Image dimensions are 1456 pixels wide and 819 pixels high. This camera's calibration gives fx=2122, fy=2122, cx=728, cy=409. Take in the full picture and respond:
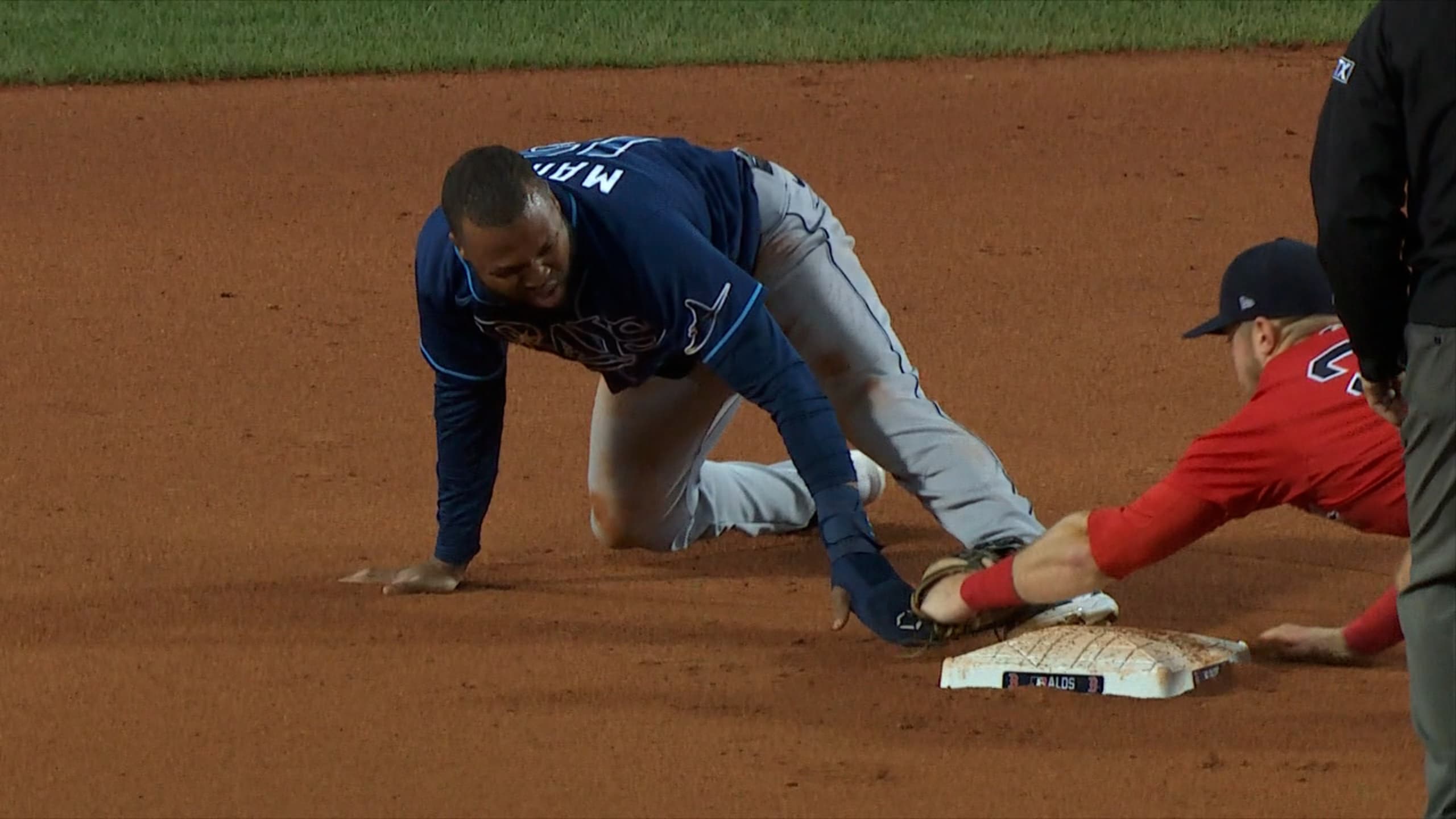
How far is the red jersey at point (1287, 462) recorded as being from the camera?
13.6 feet

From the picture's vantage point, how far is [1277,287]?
170 inches

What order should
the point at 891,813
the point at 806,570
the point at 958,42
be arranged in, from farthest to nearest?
the point at 958,42 → the point at 806,570 → the point at 891,813

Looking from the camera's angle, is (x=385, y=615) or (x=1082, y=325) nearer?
(x=385, y=615)

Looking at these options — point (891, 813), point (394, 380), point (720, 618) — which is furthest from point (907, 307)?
point (891, 813)

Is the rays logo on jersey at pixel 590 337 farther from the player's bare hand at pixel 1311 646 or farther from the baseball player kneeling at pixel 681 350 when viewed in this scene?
the player's bare hand at pixel 1311 646

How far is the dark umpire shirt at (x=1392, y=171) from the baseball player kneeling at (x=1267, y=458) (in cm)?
53

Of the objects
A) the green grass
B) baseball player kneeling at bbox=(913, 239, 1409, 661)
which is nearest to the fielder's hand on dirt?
baseball player kneeling at bbox=(913, 239, 1409, 661)

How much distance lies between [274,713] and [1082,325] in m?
4.29

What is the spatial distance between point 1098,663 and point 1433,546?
4.32ft

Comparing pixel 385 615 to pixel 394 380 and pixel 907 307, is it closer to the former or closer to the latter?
pixel 394 380

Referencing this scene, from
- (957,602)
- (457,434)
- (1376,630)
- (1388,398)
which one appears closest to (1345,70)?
(1388,398)

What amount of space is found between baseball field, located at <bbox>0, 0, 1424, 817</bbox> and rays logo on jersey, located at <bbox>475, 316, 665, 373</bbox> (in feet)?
2.43

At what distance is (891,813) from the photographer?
4.18 m

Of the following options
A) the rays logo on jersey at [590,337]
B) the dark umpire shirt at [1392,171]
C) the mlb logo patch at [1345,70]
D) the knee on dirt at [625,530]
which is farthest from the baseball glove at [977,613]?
the mlb logo patch at [1345,70]
